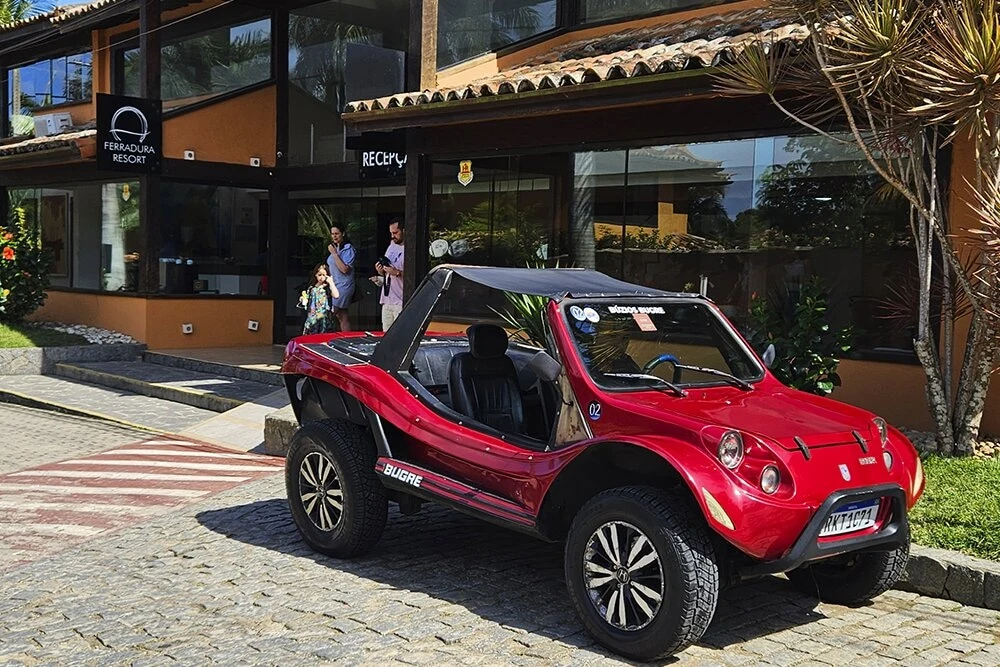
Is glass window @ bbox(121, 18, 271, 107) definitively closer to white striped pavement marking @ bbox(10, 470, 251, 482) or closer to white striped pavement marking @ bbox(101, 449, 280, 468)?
white striped pavement marking @ bbox(101, 449, 280, 468)

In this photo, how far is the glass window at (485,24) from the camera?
41.7 feet

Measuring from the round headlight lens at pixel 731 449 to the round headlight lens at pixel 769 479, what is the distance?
0.12 meters

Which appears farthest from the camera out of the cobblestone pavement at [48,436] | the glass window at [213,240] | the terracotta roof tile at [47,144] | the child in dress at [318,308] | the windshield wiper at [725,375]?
the glass window at [213,240]

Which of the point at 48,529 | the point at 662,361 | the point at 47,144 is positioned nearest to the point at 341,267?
the point at 47,144

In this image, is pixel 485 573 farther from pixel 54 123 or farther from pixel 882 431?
pixel 54 123

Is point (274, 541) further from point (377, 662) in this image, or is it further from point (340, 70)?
point (340, 70)

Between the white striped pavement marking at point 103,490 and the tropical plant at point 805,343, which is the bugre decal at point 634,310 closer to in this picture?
the tropical plant at point 805,343

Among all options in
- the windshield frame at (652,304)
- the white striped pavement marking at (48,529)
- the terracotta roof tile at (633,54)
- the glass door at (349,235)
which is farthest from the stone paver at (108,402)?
the windshield frame at (652,304)

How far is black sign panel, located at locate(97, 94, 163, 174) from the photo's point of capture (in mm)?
15422

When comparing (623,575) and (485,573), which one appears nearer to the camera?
(623,575)

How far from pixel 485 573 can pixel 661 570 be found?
1692 mm

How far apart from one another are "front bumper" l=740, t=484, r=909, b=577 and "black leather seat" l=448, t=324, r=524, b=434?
1805 millimetres

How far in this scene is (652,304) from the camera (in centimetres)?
591

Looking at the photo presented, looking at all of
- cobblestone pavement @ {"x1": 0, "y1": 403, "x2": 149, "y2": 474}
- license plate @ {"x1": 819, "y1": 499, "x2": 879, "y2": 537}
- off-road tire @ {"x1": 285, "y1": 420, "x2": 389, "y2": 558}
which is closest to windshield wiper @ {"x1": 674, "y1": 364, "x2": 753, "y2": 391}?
license plate @ {"x1": 819, "y1": 499, "x2": 879, "y2": 537}
